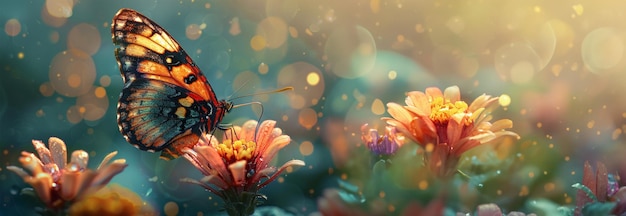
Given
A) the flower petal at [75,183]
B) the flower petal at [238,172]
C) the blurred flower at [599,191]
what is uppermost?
the blurred flower at [599,191]

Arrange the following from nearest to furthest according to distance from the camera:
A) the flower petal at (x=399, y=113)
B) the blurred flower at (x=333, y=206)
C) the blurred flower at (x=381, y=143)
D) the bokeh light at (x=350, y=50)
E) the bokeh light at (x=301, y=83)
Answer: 1. the blurred flower at (x=333, y=206)
2. the flower petal at (x=399, y=113)
3. the blurred flower at (x=381, y=143)
4. the bokeh light at (x=301, y=83)
5. the bokeh light at (x=350, y=50)

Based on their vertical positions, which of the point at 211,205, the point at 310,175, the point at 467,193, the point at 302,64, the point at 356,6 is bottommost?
the point at 211,205

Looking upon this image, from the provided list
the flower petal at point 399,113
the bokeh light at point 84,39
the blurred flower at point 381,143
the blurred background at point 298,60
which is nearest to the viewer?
the flower petal at point 399,113

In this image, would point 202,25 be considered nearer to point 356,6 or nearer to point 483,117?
point 356,6

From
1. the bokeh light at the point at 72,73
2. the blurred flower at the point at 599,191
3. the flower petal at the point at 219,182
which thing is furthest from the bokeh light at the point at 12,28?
the blurred flower at the point at 599,191

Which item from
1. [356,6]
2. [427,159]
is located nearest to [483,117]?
[427,159]

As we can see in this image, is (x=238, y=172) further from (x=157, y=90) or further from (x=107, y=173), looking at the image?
(x=157, y=90)

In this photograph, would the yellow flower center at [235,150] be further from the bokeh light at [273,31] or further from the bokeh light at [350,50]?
the bokeh light at [273,31]
